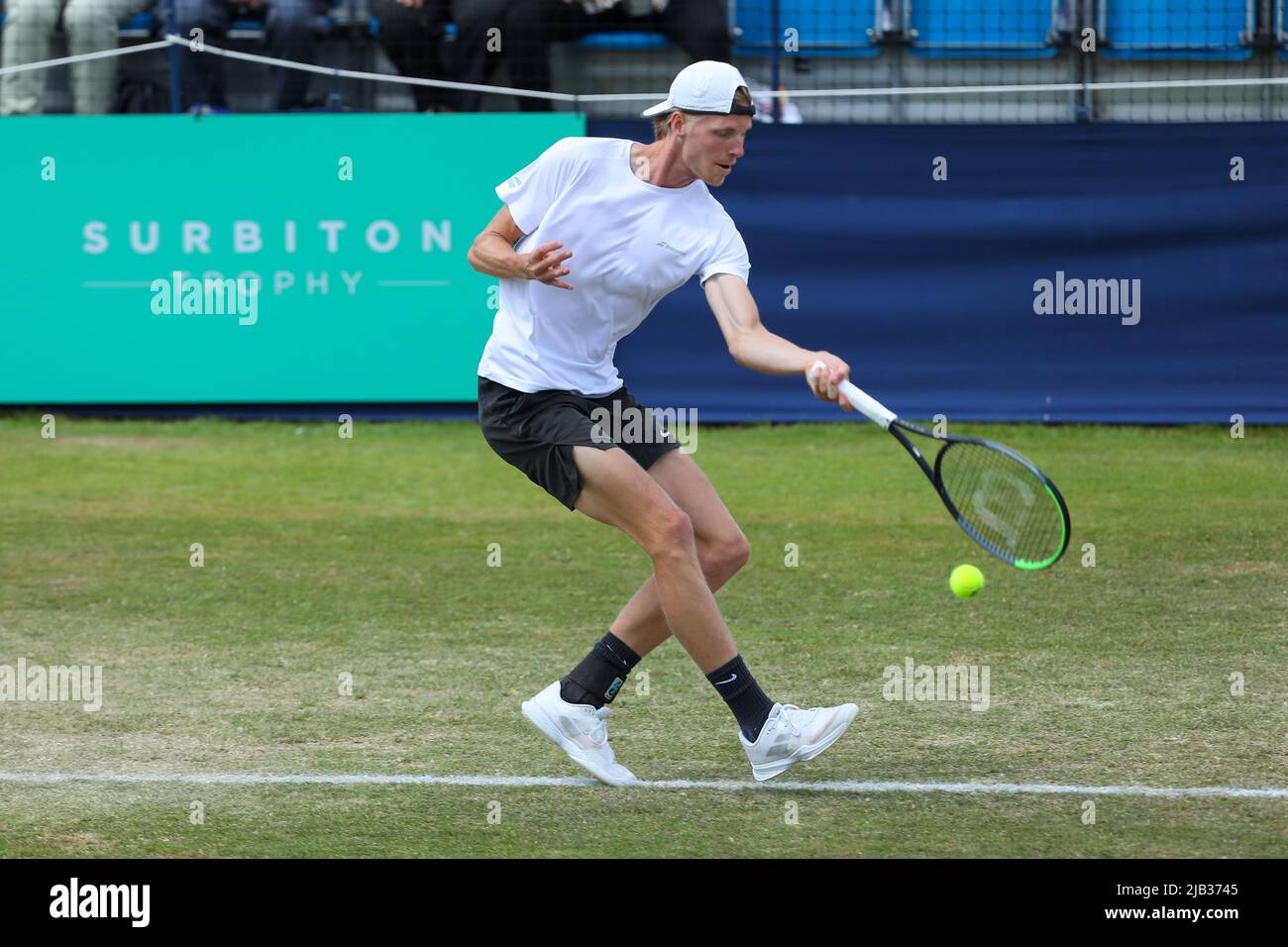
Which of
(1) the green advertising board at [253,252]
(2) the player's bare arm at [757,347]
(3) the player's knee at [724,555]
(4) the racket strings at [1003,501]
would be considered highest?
(1) the green advertising board at [253,252]

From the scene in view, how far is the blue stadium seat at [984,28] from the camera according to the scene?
43.5 feet

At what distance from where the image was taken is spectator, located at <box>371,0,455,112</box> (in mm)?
12828

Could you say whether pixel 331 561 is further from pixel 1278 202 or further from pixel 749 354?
pixel 1278 202

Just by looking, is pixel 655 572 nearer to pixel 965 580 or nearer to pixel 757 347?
pixel 757 347

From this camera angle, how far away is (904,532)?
942 centimetres

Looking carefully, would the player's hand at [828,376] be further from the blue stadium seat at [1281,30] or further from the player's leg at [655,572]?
the blue stadium seat at [1281,30]

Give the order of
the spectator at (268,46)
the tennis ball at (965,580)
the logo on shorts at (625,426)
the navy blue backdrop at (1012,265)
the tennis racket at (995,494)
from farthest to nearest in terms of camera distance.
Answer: the spectator at (268,46), the navy blue backdrop at (1012,265), the tennis ball at (965,580), the logo on shorts at (625,426), the tennis racket at (995,494)

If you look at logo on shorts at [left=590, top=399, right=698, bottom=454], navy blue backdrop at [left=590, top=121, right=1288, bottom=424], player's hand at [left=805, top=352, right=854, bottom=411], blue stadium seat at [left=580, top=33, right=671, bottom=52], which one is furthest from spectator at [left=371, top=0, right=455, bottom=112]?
player's hand at [left=805, top=352, right=854, bottom=411]

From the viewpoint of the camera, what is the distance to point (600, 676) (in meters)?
5.52

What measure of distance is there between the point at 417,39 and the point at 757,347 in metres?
8.29

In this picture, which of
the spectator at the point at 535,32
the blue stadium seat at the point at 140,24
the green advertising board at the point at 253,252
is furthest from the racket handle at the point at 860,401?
the blue stadium seat at the point at 140,24
